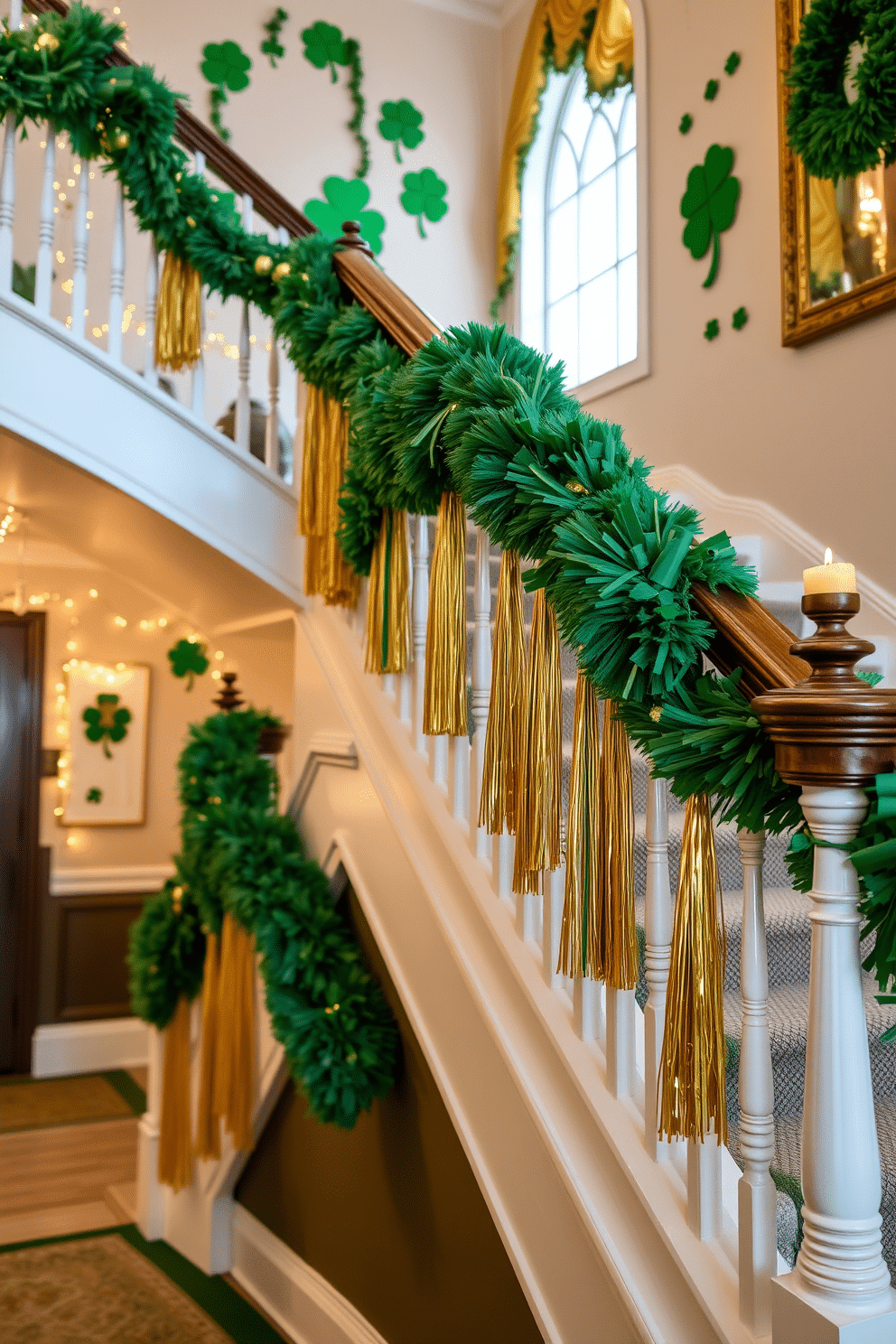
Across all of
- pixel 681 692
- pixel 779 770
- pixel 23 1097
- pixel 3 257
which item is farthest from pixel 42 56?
pixel 23 1097

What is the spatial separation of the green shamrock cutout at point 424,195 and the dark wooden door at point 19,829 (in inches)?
99.0

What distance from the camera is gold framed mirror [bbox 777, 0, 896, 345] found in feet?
8.38

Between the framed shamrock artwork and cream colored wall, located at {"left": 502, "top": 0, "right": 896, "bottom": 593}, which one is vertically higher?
cream colored wall, located at {"left": 502, "top": 0, "right": 896, "bottom": 593}

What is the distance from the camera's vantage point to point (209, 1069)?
7.93 ft

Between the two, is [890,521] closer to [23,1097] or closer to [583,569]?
[583,569]

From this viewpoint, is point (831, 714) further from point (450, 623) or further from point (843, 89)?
point (843, 89)

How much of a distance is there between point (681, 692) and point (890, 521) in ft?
6.14

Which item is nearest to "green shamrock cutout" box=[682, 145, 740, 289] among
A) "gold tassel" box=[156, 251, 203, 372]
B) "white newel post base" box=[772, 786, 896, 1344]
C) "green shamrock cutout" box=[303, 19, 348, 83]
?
"gold tassel" box=[156, 251, 203, 372]

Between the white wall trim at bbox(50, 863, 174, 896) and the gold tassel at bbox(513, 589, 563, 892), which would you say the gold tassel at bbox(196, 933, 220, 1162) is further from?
the white wall trim at bbox(50, 863, 174, 896)

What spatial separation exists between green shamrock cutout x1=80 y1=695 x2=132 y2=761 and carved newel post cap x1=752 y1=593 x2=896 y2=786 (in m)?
3.82

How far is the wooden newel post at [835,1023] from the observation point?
2.56ft

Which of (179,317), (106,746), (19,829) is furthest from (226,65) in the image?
(19,829)

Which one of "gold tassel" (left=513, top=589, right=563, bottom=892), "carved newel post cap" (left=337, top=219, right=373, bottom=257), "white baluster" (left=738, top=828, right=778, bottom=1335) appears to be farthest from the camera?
"carved newel post cap" (left=337, top=219, right=373, bottom=257)

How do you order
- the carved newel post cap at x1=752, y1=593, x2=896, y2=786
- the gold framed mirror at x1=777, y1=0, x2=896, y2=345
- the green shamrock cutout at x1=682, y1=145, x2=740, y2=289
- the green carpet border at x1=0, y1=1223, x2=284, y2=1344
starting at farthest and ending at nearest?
the green shamrock cutout at x1=682, y1=145, x2=740, y2=289 < the gold framed mirror at x1=777, y1=0, x2=896, y2=345 < the green carpet border at x1=0, y1=1223, x2=284, y2=1344 < the carved newel post cap at x1=752, y1=593, x2=896, y2=786
